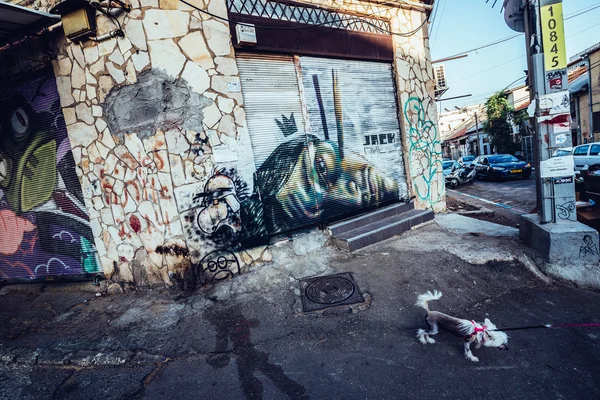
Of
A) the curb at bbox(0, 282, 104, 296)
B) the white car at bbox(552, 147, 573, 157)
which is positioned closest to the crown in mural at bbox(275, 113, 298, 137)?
the white car at bbox(552, 147, 573, 157)

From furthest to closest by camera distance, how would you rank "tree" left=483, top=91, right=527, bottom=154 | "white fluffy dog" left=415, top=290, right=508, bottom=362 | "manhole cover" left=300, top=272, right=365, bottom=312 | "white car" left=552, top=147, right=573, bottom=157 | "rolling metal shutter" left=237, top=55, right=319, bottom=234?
"tree" left=483, top=91, right=527, bottom=154, "rolling metal shutter" left=237, top=55, right=319, bottom=234, "white car" left=552, top=147, right=573, bottom=157, "manhole cover" left=300, top=272, right=365, bottom=312, "white fluffy dog" left=415, top=290, right=508, bottom=362

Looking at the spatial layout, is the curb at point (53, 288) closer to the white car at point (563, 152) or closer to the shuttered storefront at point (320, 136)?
the shuttered storefront at point (320, 136)

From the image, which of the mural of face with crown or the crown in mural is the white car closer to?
the mural of face with crown

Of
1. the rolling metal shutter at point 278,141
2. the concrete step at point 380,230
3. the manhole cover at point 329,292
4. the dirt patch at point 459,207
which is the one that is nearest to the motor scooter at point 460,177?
the dirt patch at point 459,207

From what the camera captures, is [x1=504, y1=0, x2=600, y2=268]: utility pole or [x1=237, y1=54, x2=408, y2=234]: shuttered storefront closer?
[x1=504, y1=0, x2=600, y2=268]: utility pole

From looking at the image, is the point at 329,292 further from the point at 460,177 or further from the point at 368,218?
the point at 460,177

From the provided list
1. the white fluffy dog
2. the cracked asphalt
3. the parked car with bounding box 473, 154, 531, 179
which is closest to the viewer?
the cracked asphalt

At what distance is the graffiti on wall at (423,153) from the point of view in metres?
7.06

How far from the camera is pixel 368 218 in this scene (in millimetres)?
6230

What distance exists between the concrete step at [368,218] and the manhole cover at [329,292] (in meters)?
1.33

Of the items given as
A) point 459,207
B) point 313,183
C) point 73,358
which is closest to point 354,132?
point 313,183

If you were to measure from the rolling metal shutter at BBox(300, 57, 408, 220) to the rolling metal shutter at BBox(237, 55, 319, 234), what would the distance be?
0.32 metres

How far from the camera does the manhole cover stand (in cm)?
387

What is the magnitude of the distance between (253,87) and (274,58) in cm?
72
